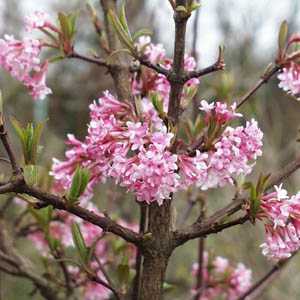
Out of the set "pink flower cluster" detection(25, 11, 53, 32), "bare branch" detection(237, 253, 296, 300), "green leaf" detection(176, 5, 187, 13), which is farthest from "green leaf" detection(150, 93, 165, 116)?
"bare branch" detection(237, 253, 296, 300)

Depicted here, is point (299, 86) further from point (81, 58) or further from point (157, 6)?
point (157, 6)

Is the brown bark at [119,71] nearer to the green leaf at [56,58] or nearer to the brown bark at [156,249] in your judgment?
the green leaf at [56,58]

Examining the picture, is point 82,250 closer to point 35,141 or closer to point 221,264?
point 35,141

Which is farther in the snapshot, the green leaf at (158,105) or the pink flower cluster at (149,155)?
the green leaf at (158,105)

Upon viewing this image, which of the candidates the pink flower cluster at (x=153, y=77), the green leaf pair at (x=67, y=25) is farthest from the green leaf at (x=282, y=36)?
the green leaf pair at (x=67, y=25)

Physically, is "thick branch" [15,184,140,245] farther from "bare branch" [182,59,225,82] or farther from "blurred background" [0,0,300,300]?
"blurred background" [0,0,300,300]

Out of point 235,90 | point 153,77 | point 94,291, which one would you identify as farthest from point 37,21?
point 235,90
